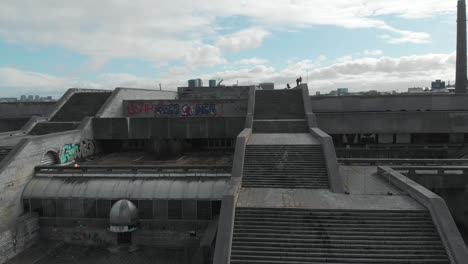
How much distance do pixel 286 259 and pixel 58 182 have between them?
644 inches

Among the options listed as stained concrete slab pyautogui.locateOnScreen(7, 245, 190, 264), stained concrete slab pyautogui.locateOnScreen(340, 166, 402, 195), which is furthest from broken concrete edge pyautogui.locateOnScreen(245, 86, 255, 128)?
stained concrete slab pyautogui.locateOnScreen(7, 245, 190, 264)

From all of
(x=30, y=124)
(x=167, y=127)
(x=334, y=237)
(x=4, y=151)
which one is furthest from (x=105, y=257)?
(x=30, y=124)

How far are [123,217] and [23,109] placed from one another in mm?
34822

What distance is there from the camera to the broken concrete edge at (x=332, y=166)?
18.5m

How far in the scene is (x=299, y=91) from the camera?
1403 inches

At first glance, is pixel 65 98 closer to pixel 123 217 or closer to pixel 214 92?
pixel 214 92

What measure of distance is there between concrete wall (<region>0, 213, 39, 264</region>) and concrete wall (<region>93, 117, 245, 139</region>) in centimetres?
1239

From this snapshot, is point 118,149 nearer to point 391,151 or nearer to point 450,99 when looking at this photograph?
point 391,151

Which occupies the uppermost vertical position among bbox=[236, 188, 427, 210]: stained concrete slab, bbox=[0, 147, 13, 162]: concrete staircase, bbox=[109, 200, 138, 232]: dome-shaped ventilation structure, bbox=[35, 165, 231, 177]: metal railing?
bbox=[0, 147, 13, 162]: concrete staircase

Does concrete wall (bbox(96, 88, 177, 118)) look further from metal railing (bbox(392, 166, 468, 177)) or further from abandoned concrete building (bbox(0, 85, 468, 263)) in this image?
metal railing (bbox(392, 166, 468, 177))

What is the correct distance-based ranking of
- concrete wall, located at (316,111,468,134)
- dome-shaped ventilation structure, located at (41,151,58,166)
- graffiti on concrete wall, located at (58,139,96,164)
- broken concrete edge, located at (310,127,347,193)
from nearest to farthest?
broken concrete edge, located at (310,127,347,193)
dome-shaped ventilation structure, located at (41,151,58,166)
graffiti on concrete wall, located at (58,139,96,164)
concrete wall, located at (316,111,468,134)

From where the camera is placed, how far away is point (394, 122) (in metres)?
33.0

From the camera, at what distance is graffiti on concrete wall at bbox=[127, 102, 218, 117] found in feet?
127

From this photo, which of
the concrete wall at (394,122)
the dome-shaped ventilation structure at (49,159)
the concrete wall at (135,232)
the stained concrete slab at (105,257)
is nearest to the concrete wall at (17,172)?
the dome-shaped ventilation structure at (49,159)
